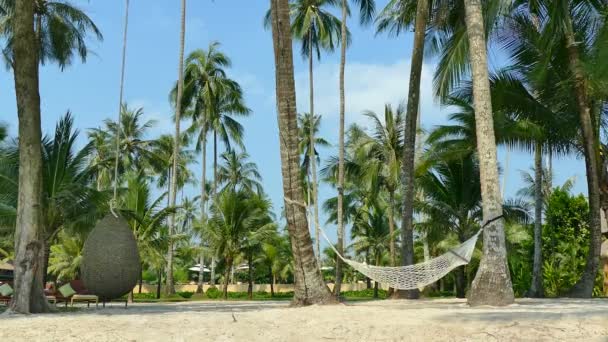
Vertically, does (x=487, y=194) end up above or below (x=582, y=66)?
below

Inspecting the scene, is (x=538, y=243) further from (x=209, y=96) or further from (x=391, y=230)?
(x=209, y=96)

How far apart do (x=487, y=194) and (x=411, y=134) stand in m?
5.89

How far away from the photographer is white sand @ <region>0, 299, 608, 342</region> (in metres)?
6.92

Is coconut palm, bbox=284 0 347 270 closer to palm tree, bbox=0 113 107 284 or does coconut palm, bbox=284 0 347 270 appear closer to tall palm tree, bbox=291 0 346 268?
tall palm tree, bbox=291 0 346 268

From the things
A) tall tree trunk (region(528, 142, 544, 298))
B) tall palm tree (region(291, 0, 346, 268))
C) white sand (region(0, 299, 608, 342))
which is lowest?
white sand (region(0, 299, 608, 342))

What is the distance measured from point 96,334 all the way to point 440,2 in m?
12.5

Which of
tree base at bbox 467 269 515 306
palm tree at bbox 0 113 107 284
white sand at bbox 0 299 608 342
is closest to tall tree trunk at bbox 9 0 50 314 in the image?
white sand at bbox 0 299 608 342

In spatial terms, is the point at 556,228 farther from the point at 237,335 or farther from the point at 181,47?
the point at 237,335

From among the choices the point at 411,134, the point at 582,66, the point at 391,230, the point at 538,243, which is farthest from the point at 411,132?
the point at 391,230

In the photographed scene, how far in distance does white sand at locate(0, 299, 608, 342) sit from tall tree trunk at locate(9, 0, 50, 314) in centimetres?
234

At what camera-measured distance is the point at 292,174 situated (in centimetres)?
1030

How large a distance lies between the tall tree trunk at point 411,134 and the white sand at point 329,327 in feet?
24.8

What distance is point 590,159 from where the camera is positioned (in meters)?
16.5

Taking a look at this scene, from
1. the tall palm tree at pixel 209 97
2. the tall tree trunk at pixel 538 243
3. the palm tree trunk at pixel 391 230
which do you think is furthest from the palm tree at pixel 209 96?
the tall tree trunk at pixel 538 243
